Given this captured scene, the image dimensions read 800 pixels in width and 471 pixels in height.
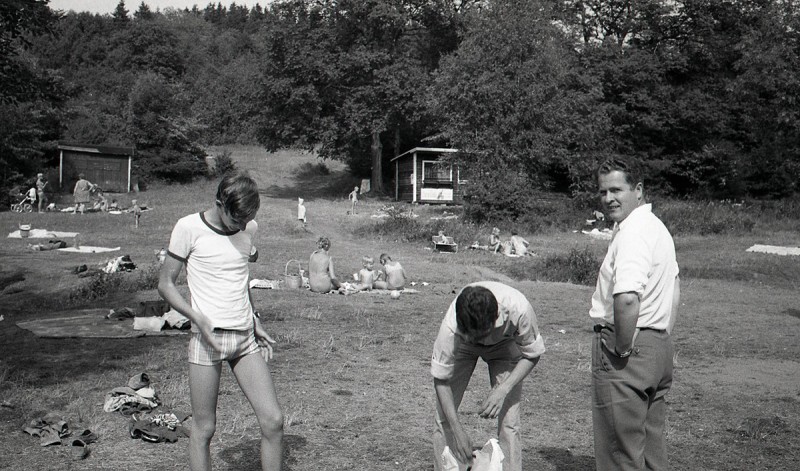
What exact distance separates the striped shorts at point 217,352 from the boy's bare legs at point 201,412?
41 millimetres

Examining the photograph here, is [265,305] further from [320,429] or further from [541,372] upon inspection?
[320,429]

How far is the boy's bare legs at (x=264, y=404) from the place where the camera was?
407 centimetres

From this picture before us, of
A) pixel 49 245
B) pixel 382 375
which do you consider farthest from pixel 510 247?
pixel 382 375

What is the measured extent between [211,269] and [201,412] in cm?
78

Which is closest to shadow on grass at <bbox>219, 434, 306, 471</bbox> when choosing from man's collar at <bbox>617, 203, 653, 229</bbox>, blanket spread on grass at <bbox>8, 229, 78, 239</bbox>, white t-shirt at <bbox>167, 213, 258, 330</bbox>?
white t-shirt at <bbox>167, 213, 258, 330</bbox>

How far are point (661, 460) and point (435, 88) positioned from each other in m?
33.4

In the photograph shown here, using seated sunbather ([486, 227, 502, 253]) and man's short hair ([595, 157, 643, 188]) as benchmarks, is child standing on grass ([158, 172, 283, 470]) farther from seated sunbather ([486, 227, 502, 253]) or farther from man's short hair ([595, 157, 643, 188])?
seated sunbather ([486, 227, 502, 253])

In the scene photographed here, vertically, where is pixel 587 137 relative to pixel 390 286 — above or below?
above

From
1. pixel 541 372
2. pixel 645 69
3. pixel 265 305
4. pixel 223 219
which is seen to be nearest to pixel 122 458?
pixel 223 219

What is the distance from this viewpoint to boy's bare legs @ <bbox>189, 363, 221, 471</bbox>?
4016mm

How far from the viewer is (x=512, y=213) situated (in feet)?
97.8

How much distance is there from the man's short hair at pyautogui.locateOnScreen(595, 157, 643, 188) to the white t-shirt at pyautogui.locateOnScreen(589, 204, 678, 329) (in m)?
0.15

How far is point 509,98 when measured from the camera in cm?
3164

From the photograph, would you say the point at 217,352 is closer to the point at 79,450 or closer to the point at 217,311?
the point at 217,311
